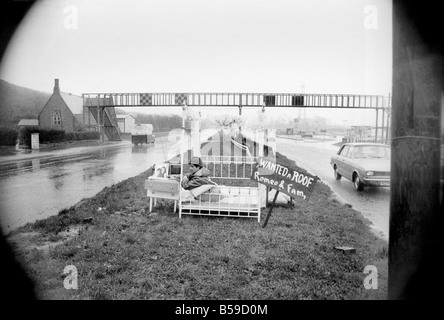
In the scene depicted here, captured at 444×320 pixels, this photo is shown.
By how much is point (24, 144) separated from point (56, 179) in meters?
14.5

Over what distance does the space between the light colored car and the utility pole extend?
566cm

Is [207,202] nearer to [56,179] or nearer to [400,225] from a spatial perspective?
[400,225]

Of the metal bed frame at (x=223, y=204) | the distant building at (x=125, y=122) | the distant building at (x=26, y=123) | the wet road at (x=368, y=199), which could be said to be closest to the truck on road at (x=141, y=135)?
the distant building at (x=26, y=123)

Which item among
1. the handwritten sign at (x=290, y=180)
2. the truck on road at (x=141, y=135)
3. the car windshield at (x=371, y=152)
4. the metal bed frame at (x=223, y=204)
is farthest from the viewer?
the truck on road at (x=141, y=135)

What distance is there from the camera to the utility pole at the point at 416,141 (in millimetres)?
2229

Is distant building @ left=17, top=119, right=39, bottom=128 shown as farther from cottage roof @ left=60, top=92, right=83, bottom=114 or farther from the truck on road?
the truck on road

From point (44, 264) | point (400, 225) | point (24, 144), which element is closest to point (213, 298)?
point (400, 225)

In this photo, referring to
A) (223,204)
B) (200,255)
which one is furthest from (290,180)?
(200,255)

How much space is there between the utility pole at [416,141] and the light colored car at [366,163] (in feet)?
18.6

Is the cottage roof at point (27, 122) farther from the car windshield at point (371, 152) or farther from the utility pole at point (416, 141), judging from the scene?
the utility pole at point (416, 141)

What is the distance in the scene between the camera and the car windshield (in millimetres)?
8375

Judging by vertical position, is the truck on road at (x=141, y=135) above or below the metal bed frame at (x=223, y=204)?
above

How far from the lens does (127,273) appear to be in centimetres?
340

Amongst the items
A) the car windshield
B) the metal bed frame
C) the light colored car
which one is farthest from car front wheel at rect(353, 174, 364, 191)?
the metal bed frame
